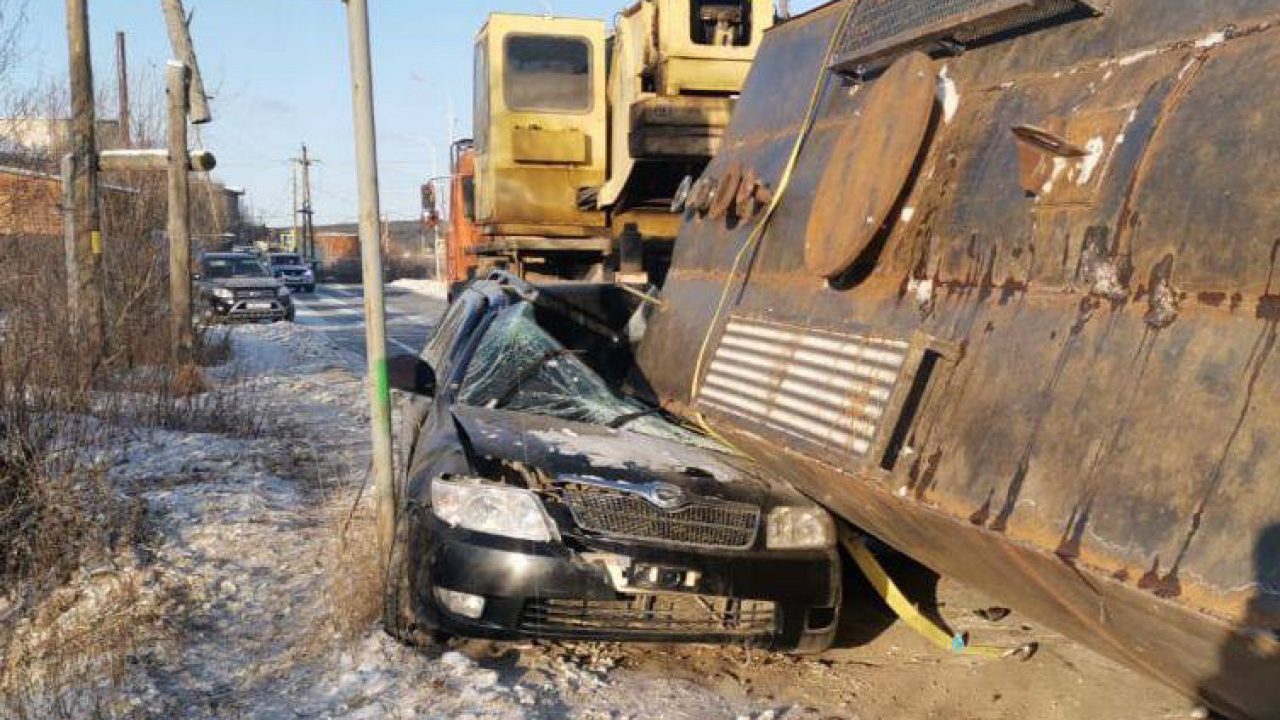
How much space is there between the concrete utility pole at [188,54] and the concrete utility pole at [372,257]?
8534 millimetres

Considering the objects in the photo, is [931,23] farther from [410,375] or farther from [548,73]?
[548,73]

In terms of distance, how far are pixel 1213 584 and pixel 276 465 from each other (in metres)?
6.66

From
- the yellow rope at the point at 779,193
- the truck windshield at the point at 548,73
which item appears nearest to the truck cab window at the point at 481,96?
the truck windshield at the point at 548,73

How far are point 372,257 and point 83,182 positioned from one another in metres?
8.30

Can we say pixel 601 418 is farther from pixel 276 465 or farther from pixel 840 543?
pixel 276 465

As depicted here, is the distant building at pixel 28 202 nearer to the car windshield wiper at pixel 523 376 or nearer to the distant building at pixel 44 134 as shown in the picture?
the distant building at pixel 44 134

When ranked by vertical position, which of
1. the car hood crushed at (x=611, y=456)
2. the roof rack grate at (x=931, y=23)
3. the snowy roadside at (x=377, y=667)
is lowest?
the snowy roadside at (x=377, y=667)

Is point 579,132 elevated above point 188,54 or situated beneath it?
situated beneath

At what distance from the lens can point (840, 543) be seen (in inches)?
175

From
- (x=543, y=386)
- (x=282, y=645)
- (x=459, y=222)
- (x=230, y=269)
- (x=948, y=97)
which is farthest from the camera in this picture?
(x=230, y=269)

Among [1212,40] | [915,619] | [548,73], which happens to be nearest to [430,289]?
[548,73]

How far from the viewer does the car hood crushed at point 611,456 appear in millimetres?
4176

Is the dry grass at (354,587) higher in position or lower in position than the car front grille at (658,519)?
lower

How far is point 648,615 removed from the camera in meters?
4.00
